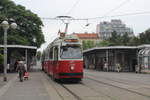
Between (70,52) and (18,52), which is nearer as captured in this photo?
(70,52)

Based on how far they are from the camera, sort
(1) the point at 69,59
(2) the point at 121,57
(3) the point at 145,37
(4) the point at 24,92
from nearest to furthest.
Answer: (4) the point at 24,92 < (1) the point at 69,59 < (2) the point at 121,57 < (3) the point at 145,37

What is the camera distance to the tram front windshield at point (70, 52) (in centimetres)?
1912

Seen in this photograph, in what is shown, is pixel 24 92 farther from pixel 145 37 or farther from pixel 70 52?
pixel 145 37

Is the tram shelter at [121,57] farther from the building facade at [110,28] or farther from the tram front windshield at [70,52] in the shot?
the building facade at [110,28]

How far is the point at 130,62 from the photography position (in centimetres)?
4569

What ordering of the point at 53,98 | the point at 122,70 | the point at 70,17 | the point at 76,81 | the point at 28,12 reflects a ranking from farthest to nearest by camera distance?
the point at 28,12 → the point at 122,70 → the point at 70,17 → the point at 76,81 → the point at 53,98

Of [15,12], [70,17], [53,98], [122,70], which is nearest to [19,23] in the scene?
[15,12]

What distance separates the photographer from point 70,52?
19234mm

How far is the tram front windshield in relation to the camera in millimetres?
19125

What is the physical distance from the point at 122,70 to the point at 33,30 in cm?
1592

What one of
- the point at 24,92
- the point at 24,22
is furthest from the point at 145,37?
the point at 24,92

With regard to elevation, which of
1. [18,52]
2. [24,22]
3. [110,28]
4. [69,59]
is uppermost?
[110,28]

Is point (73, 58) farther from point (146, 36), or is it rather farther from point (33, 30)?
point (146, 36)

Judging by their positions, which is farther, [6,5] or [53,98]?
[6,5]
